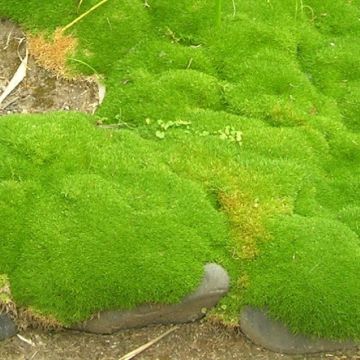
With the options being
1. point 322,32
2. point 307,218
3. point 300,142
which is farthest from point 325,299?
point 322,32

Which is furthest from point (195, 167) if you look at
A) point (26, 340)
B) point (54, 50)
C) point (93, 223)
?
point (54, 50)

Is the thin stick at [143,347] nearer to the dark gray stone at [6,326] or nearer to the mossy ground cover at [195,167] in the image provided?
the mossy ground cover at [195,167]

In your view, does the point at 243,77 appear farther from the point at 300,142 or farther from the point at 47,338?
the point at 47,338

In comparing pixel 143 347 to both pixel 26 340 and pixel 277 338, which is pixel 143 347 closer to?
pixel 26 340

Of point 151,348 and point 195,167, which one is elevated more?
point 195,167

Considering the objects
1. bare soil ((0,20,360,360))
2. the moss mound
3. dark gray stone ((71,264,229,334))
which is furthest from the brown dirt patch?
bare soil ((0,20,360,360))

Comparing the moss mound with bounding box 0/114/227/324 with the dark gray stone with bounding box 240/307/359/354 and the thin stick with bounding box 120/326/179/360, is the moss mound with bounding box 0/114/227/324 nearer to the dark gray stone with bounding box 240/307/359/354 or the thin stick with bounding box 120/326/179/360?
the thin stick with bounding box 120/326/179/360
